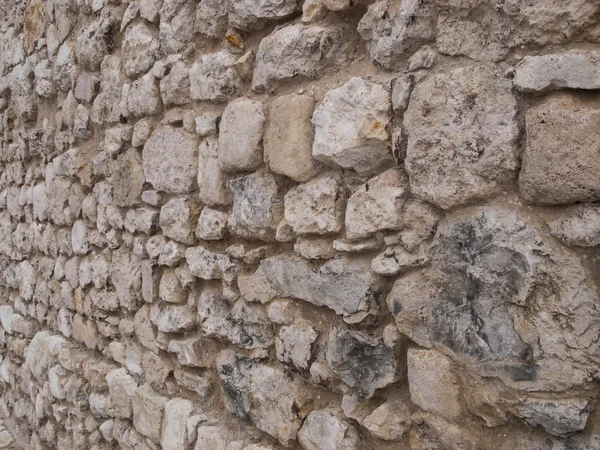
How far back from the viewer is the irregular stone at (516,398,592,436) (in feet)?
3.00

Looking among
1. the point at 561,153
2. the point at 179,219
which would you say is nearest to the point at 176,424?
the point at 179,219

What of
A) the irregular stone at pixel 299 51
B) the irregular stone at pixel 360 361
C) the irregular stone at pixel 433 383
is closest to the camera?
the irregular stone at pixel 433 383

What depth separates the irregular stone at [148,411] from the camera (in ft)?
6.33

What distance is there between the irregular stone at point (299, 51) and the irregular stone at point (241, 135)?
7 cm

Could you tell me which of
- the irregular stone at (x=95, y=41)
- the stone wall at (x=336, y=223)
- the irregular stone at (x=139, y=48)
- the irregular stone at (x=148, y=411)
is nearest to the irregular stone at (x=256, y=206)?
the stone wall at (x=336, y=223)

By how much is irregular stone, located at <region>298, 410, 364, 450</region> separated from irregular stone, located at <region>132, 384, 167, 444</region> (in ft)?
2.27

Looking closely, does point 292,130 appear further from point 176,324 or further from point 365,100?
point 176,324

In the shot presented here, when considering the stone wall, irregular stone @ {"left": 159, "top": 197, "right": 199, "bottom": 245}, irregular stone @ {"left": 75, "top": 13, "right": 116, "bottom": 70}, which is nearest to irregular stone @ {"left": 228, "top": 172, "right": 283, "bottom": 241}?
the stone wall

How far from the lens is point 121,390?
85.0 inches

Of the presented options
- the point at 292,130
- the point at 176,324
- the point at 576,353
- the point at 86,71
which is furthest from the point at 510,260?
the point at 86,71

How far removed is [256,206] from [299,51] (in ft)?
1.32

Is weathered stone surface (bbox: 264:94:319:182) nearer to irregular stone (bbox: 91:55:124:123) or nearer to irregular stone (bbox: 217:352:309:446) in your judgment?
irregular stone (bbox: 217:352:309:446)

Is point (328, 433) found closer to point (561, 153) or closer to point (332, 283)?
point (332, 283)

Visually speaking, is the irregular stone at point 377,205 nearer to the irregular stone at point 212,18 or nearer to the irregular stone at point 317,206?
the irregular stone at point 317,206
